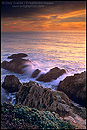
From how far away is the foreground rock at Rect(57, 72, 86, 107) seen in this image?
20391 millimetres

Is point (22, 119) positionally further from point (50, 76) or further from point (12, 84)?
point (50, 76)

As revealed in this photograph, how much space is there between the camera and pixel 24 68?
35.5 metres

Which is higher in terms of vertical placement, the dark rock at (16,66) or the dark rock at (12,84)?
the dark rock at (16,66)

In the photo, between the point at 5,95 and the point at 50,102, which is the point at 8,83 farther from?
the point at 50,102

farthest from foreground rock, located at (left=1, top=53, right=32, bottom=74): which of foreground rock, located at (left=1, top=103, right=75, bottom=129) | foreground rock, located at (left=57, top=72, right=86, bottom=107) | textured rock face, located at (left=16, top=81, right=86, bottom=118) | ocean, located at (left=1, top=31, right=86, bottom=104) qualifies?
foreground rock, located at (left=1, top=103, right=75, bottom=129)

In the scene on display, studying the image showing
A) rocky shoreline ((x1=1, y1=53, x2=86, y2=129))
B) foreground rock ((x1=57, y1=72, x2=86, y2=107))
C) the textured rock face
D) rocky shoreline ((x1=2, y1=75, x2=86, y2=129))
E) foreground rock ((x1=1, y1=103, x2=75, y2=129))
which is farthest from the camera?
foreground rock ((x1=57, y1=72, x2=86, y2=107))


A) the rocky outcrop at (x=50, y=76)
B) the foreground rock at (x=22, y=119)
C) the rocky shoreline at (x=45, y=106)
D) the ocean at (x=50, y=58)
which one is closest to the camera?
the foreground rock at (x=22, y=119)

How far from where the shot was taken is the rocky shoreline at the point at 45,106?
343 inches

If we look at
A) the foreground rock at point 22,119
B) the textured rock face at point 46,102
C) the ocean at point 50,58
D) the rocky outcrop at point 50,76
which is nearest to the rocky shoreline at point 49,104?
the textured rock face at point 46,102

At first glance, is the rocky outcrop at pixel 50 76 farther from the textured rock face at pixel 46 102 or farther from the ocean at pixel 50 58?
the textured rock face at pixel 46 102

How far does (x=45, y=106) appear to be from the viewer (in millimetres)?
14078

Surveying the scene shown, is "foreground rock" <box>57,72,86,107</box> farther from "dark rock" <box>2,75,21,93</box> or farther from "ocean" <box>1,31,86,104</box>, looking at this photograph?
"dark rock" <box>2,75,21,93</box>

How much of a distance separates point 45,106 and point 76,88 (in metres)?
9.17

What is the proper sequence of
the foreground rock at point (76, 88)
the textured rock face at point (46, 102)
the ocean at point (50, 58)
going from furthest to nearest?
the ocean at point (50, 58) < the foreground rock at point (76, 88) < the textured rock face at point (46, 102)
